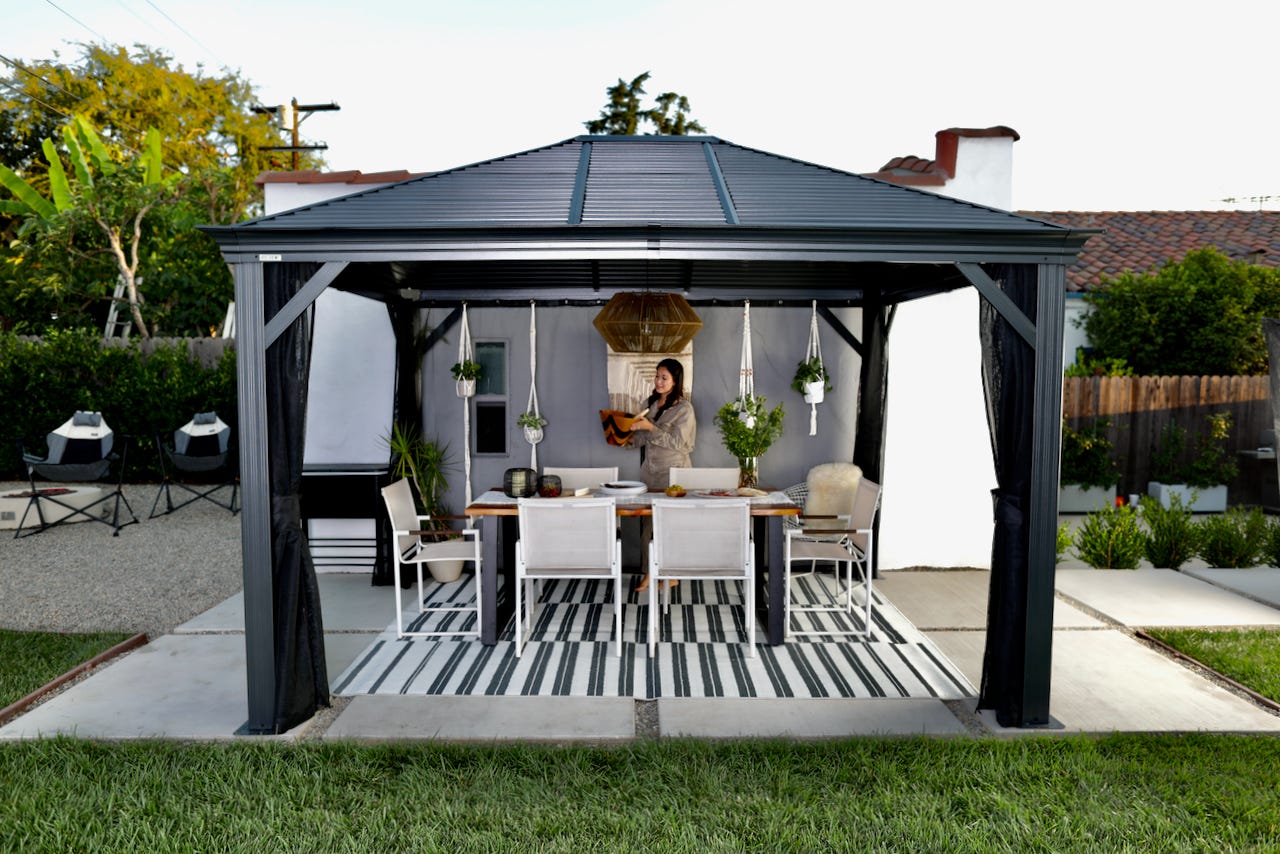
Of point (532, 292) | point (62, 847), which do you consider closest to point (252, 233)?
point (62, 847)

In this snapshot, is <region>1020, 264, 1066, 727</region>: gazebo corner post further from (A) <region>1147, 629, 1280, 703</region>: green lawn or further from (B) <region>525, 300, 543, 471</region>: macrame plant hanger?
(B) <region>525, 300, 543, 471</region>: macrame plant hanger

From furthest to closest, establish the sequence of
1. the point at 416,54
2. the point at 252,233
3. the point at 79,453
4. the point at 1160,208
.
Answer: the point at 1160,208
the point at 416,54
the point at 79,453
the point at 252,233

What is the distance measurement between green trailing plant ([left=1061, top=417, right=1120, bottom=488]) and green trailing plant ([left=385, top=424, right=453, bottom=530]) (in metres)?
7.31

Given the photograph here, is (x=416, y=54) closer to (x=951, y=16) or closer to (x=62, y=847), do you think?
(x=951, y=16)

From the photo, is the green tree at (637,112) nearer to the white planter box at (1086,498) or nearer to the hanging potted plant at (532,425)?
the white planter box at (1086,498)

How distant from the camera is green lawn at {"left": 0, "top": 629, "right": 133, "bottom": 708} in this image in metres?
4.66

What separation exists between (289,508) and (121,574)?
4317 mm

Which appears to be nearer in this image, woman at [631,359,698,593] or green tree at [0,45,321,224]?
woman at [631,359,698,593]

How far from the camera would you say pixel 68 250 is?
15180 mm

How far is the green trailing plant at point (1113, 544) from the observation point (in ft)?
24.5

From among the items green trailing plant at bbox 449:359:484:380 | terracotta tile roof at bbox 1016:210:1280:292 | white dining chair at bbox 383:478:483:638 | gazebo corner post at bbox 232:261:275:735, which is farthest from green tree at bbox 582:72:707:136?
gazebo corner post at bbox 232:261:275:735

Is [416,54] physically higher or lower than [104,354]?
higher

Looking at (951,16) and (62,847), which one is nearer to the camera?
(62,847)

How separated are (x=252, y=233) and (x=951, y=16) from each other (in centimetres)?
854
